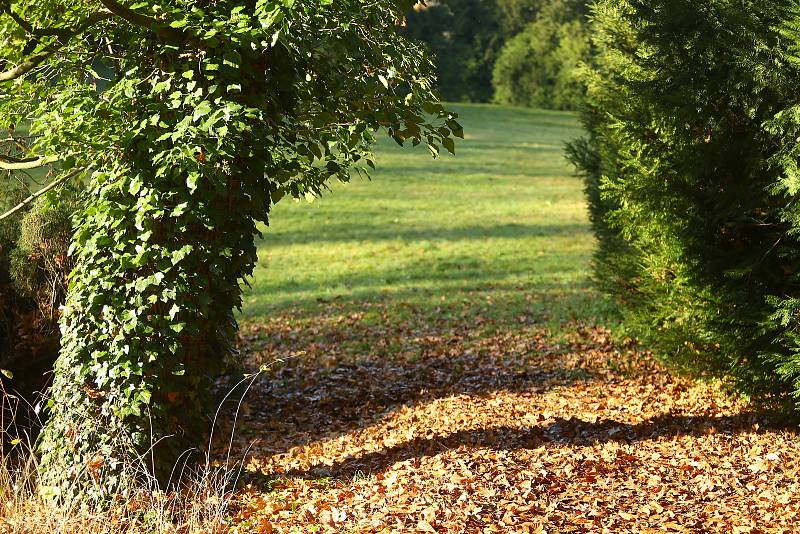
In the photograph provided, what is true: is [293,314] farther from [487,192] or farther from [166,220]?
[487,192]

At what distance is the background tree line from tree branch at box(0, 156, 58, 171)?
42.7m

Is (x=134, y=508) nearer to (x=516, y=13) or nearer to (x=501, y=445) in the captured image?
(x=501, y=445)

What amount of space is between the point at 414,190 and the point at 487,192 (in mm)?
2177

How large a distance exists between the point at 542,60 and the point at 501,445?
1839 inches

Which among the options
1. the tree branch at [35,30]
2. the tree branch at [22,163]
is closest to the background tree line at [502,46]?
the tree branch at [22,163]

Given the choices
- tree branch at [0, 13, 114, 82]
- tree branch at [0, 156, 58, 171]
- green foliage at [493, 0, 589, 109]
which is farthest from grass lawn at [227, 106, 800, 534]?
green foliage at [493, 0, 589, 109]

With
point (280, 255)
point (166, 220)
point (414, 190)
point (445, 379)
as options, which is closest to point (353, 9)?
point (166, 220)

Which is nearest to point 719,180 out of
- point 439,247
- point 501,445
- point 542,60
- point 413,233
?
point 501,445

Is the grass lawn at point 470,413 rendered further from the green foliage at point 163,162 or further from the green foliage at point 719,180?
the green foliage at point 163,162

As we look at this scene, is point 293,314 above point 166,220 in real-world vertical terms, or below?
below

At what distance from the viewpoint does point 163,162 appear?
5.68 metres

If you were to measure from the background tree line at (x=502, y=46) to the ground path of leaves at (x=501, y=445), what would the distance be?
39.8 meters

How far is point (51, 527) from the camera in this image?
585 centimetres

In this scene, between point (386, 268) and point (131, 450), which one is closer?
point (131, 450)
